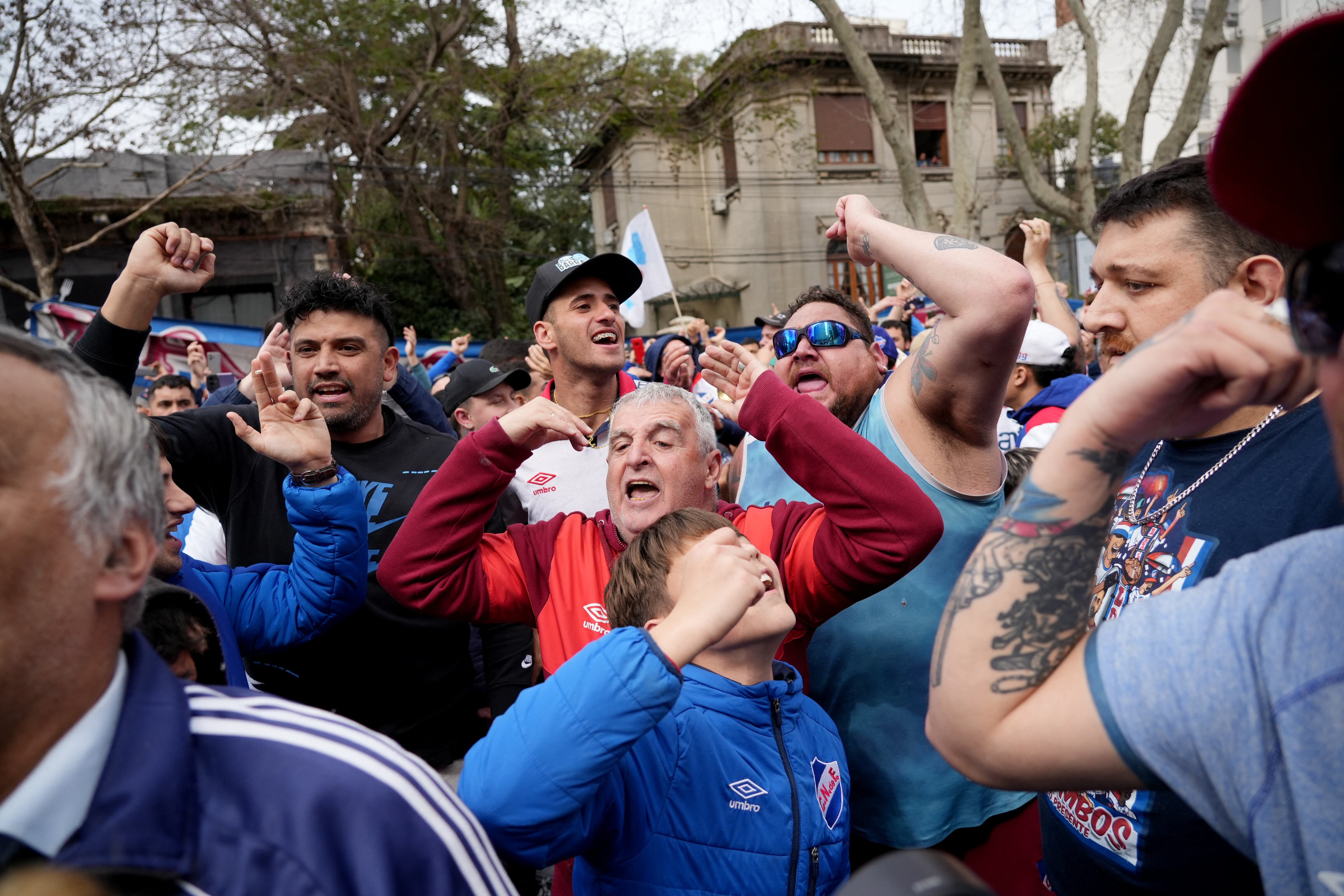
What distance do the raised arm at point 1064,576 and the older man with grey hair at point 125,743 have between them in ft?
2.44

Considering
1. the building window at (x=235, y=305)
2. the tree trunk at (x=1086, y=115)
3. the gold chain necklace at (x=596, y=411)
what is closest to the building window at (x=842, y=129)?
the tree trunk at (x=1086, y=115)

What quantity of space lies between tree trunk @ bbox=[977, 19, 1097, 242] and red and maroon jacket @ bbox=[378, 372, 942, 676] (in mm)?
11253

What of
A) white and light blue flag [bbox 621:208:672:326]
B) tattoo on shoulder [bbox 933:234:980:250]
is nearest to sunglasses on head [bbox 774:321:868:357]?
tattoo on shoulder [bbox 933:234:980:250]

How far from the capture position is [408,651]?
3.01 metres

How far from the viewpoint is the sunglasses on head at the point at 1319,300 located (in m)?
0.91

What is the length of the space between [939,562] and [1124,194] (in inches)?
43.0

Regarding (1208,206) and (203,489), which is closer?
(1208,206)

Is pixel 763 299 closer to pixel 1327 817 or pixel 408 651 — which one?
pixel 408 651

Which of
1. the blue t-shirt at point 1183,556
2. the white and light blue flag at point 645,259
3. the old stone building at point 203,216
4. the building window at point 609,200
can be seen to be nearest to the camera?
the blue t-shirt at point 1183,556

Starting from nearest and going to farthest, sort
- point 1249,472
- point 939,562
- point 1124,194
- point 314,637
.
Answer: point 1249,472
point 1124,194
point 939,562
point 314,637

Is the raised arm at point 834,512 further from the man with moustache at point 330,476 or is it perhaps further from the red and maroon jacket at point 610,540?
the man with moustache at point 330,476

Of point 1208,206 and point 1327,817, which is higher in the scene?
point 1208,206

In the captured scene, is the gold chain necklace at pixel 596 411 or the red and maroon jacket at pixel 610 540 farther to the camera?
the gold chain necklace at pixel 596 411

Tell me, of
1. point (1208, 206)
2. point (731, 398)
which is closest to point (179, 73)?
point (731, 398)
